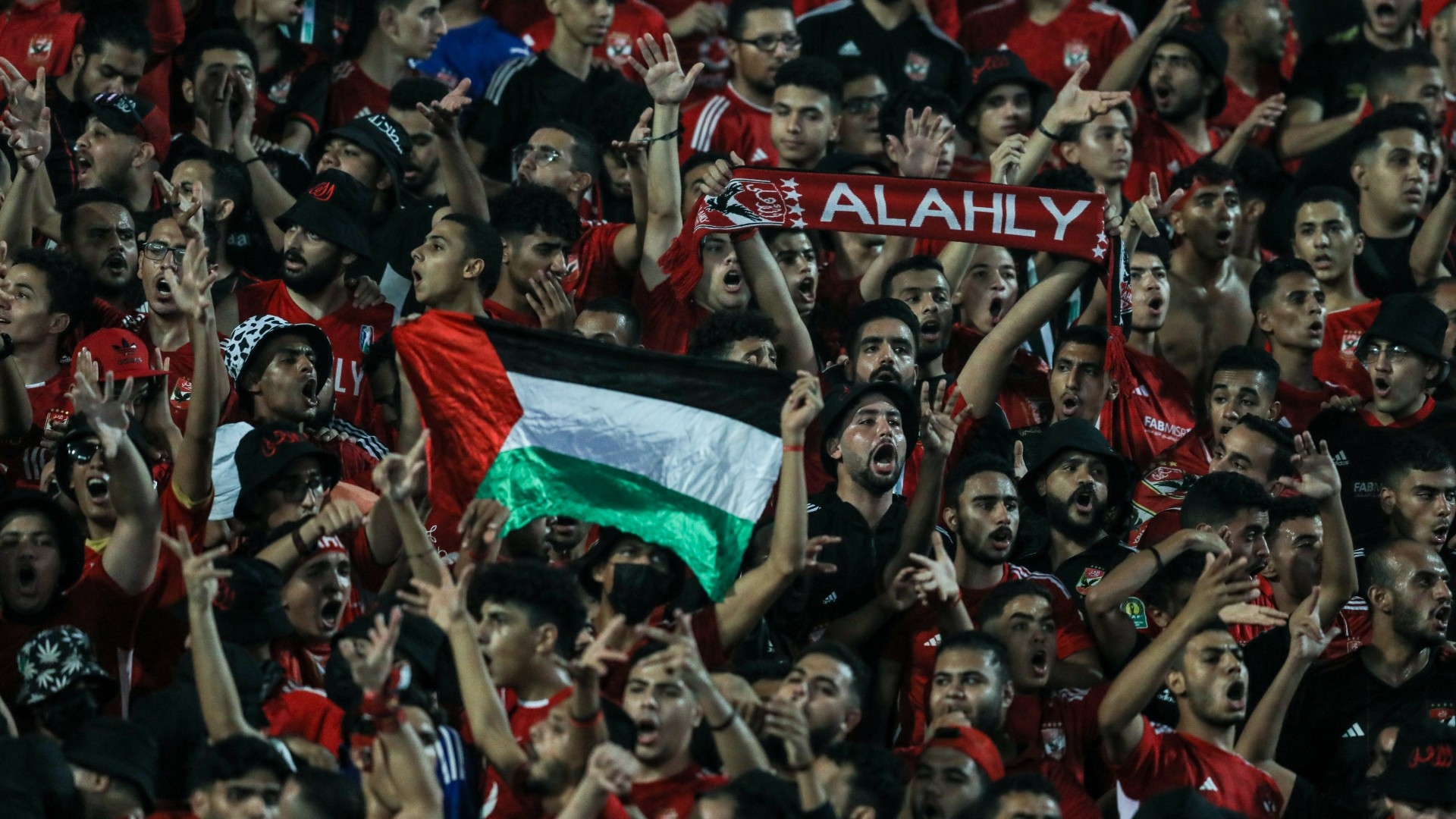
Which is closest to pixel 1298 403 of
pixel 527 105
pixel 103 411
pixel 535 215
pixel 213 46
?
pixel 535 215

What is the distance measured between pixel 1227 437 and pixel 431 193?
144 inches

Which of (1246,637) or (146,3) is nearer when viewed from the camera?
(1246,637)

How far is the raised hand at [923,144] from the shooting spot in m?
11.5

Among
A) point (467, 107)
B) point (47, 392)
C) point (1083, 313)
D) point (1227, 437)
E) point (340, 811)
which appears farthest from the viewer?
point (467, 107)

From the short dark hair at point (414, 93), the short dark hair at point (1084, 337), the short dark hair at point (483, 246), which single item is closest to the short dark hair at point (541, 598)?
the short dark hair at point (483, 246)

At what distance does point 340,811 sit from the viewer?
7.25m

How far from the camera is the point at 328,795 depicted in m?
7.26

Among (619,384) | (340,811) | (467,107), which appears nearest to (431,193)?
(467,107)

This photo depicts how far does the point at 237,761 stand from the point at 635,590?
1.75 meters

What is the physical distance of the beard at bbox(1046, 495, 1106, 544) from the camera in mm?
10102

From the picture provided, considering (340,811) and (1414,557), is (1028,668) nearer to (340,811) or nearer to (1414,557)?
(1414,557)

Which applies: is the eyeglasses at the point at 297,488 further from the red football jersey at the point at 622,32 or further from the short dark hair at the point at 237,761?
the red football jersey at the point at 622,32

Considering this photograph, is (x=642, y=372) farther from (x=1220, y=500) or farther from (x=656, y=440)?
(x=1220, y=500)

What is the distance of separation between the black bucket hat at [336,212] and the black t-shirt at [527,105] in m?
1.54
